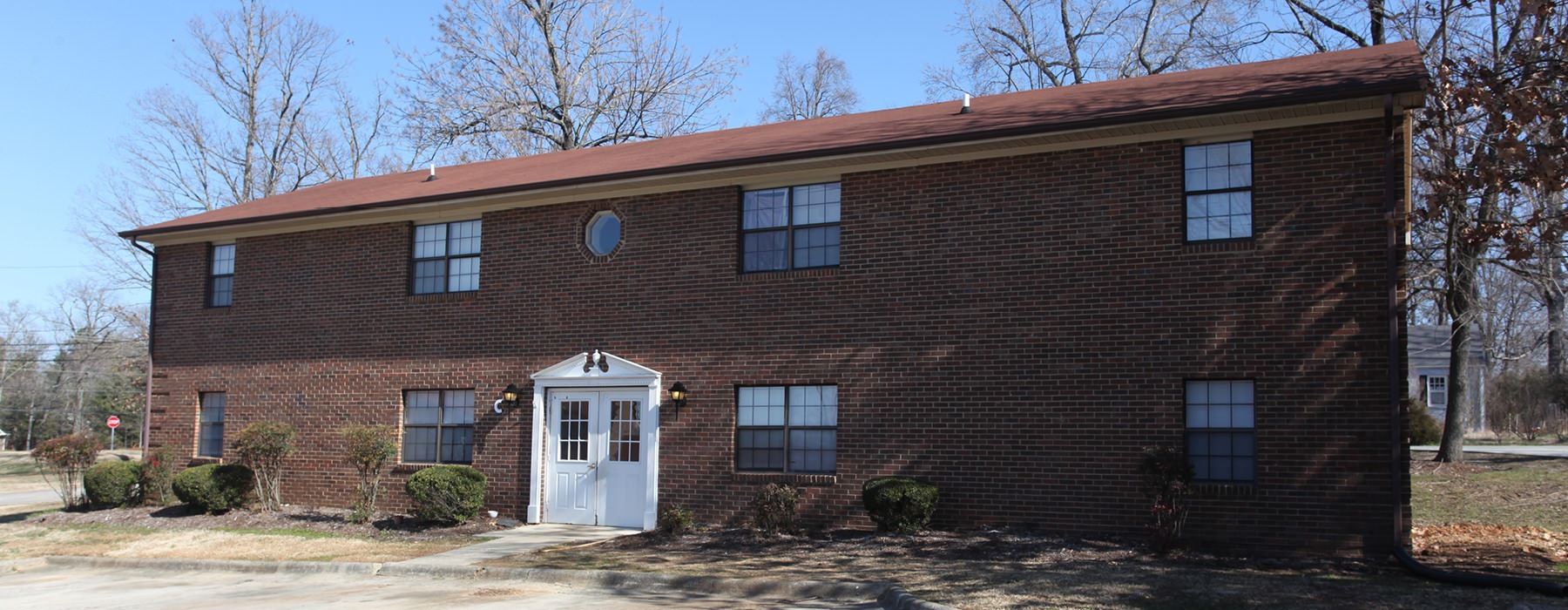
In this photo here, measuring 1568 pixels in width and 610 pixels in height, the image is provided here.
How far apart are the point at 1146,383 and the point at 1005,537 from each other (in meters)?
2.42

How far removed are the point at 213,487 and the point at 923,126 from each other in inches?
496

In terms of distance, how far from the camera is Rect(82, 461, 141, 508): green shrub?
20.5 meters

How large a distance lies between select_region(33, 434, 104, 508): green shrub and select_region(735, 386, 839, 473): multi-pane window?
12.8 m

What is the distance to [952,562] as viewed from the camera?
41.7 ft

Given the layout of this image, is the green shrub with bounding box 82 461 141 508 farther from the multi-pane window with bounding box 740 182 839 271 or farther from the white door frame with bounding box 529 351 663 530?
the multi-pane window with bounding box 740 182 839 271

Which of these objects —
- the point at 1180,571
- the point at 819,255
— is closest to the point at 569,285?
the point at 819,255

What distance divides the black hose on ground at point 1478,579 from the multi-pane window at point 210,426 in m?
18.6

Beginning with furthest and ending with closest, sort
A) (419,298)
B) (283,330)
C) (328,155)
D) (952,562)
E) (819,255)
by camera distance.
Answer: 1. (328,155)
2. (283,330)
3. (419,298)
4. (819,255)
5. (952,562)

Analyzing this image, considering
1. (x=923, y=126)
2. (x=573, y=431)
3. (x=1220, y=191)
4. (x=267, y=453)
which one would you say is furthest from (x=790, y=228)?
(x=267, y=453)

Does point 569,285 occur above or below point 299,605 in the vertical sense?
above

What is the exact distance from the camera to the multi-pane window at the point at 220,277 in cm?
2142

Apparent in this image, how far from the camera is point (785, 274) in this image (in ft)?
52.9

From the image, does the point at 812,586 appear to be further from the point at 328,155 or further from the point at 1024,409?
the point at 328,155

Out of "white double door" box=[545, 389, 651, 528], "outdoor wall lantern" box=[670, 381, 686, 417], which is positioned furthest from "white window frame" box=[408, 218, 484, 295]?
"outdoor wall lantern" box=[670, 381, 686, 417]
